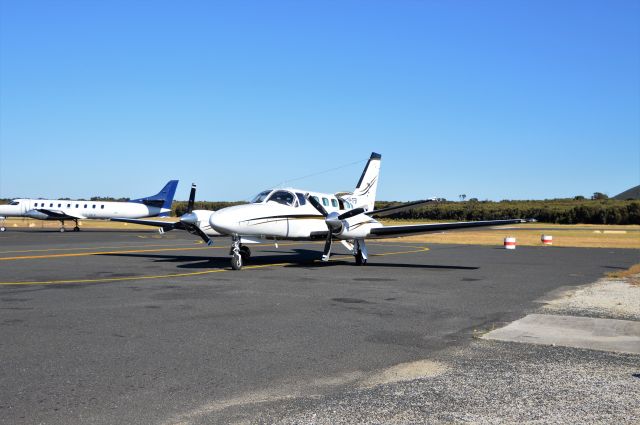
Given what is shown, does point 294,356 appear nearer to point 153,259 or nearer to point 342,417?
point 342,417

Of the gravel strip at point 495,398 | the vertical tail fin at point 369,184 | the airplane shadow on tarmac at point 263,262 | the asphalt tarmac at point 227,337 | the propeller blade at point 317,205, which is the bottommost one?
the gravel strip at point 495,398

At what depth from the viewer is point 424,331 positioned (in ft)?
33.5

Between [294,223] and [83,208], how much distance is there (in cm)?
5067

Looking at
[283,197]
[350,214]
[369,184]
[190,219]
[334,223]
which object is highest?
[369,184]

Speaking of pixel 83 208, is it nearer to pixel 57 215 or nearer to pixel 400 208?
pixel 57 215

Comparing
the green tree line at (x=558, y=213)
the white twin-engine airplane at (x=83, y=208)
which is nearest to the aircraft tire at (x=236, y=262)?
the white twin-engine airplane at (x=83, y=208)

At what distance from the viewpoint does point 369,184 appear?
3064cm

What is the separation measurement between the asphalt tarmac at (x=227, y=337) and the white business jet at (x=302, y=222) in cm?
188

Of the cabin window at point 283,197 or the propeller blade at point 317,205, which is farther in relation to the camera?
the propeller blade at point 317,205

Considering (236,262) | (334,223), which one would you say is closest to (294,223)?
(334,223)

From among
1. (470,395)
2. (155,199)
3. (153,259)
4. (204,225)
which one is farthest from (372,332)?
(155,199)

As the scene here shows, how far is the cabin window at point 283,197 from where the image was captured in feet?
74.0

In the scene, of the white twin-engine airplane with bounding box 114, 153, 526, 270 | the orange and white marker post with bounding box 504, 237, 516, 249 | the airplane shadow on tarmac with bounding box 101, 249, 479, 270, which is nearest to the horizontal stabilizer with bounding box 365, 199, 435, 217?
the white twin-engine airplane with bounding box 114, 153, 526, 270

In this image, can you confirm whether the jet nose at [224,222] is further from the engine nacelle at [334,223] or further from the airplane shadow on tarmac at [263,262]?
the engine nacelle at [334,223]
